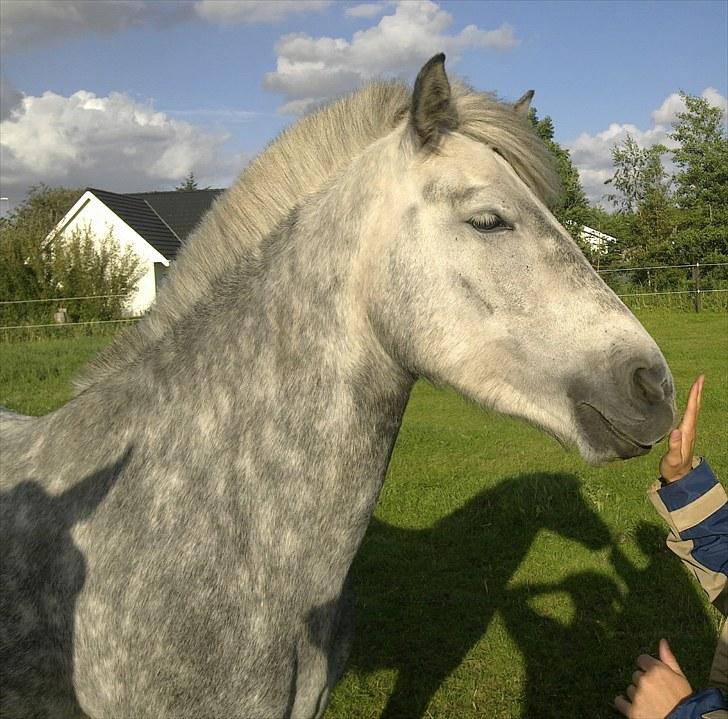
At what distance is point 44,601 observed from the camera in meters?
2.28

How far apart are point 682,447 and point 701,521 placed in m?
0.25

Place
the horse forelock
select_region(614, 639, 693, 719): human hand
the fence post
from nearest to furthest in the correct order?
select_region(614, 639, 693, 719): human hand → the horse forelock → the fence post

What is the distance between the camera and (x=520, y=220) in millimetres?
2146

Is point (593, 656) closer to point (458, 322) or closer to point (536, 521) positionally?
point (536, 521)

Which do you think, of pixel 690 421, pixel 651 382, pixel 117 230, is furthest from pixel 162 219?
pixel 651 382

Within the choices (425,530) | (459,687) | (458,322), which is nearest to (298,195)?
(458,322)

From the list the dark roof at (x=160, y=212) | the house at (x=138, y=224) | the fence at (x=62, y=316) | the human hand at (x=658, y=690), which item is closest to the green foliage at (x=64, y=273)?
the fence at (x=62, y=316)

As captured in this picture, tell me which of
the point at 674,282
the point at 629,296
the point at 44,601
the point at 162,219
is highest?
the point at 162,219

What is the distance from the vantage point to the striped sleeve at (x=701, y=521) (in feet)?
7.43

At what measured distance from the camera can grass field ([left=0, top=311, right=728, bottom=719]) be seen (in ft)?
14.3

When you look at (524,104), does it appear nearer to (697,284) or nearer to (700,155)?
(697,284)

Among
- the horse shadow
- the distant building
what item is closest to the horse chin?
the horse shadow

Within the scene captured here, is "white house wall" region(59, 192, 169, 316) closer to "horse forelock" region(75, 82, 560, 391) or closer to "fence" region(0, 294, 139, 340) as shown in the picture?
"fence" region(0, 294, 139, 340)

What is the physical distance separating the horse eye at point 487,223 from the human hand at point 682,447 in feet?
2.52
